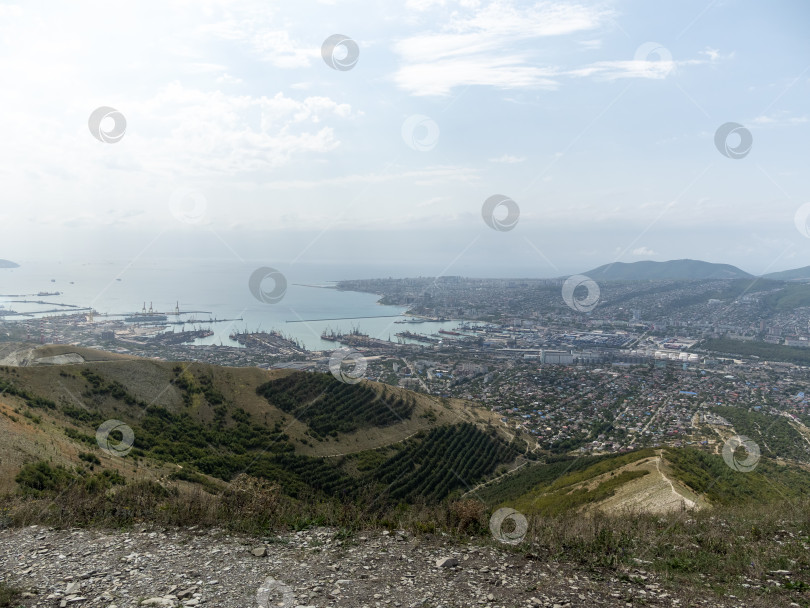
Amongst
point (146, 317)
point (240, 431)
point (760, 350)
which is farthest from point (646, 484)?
point (146, 317)

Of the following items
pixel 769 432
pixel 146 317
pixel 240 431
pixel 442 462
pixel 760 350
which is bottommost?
pixel 442 462

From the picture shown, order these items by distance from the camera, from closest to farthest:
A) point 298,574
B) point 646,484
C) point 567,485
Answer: point 298,574
point 646,484
point 567,485

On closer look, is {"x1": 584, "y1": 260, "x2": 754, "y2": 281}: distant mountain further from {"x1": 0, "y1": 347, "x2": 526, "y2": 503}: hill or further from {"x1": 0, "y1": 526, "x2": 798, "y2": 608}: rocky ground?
{"x1": 0, "y1": 526, "x2": 798, "y2": 608}: rocky ground

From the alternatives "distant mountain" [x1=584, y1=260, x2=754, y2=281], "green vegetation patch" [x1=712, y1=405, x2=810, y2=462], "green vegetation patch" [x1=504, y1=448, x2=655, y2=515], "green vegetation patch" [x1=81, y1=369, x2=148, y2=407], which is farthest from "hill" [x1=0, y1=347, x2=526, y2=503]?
"distant mountain" [x1=584, y1=260, x2=754, y2=281]

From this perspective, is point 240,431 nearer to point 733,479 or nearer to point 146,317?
point 733,479

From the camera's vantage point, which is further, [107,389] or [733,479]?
[107,389]

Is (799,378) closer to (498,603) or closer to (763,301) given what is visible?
(763,301)

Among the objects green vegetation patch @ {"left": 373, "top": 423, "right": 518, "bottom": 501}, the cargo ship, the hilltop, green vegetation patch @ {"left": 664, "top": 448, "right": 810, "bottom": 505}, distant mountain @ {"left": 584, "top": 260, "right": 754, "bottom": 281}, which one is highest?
distant mountain @ {"left": 584, "top": 260, "right": 754, "bottom": 281}
